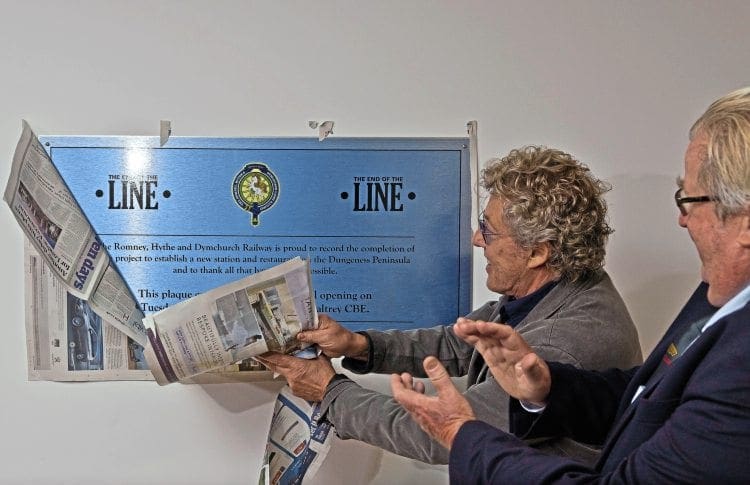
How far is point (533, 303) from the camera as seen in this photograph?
1.43 m

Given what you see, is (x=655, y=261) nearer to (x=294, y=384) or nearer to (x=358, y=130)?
(x=358, y=130)

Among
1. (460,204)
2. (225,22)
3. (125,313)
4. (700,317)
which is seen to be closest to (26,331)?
(125,313)

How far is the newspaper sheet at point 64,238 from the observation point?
1589 mm

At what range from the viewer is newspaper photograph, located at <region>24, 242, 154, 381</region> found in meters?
1.77

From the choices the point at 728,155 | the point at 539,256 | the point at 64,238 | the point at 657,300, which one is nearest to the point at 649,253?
the point at 657,300

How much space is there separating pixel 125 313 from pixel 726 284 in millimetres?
1322

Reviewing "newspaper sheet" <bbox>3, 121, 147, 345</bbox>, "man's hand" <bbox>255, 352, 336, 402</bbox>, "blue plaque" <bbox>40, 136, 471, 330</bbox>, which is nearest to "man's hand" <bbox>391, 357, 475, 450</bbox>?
"man's hand" <bbox>255, 352, 336, 402</bbox>

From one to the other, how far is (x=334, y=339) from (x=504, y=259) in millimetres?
392

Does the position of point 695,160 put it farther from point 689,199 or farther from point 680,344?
point 680,344

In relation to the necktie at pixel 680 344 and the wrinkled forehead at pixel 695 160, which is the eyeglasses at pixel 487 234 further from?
the wrinkled forehead at pixel 695 160

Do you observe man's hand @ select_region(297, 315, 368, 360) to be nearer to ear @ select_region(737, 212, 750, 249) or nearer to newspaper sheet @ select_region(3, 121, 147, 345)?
newspaper sheet @ select_region(3, 121, 147, 345)

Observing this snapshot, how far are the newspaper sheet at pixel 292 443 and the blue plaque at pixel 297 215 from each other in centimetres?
25

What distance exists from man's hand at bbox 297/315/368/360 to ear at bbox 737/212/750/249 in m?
0.88

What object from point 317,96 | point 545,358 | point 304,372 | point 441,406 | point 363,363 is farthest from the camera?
point 317,96
